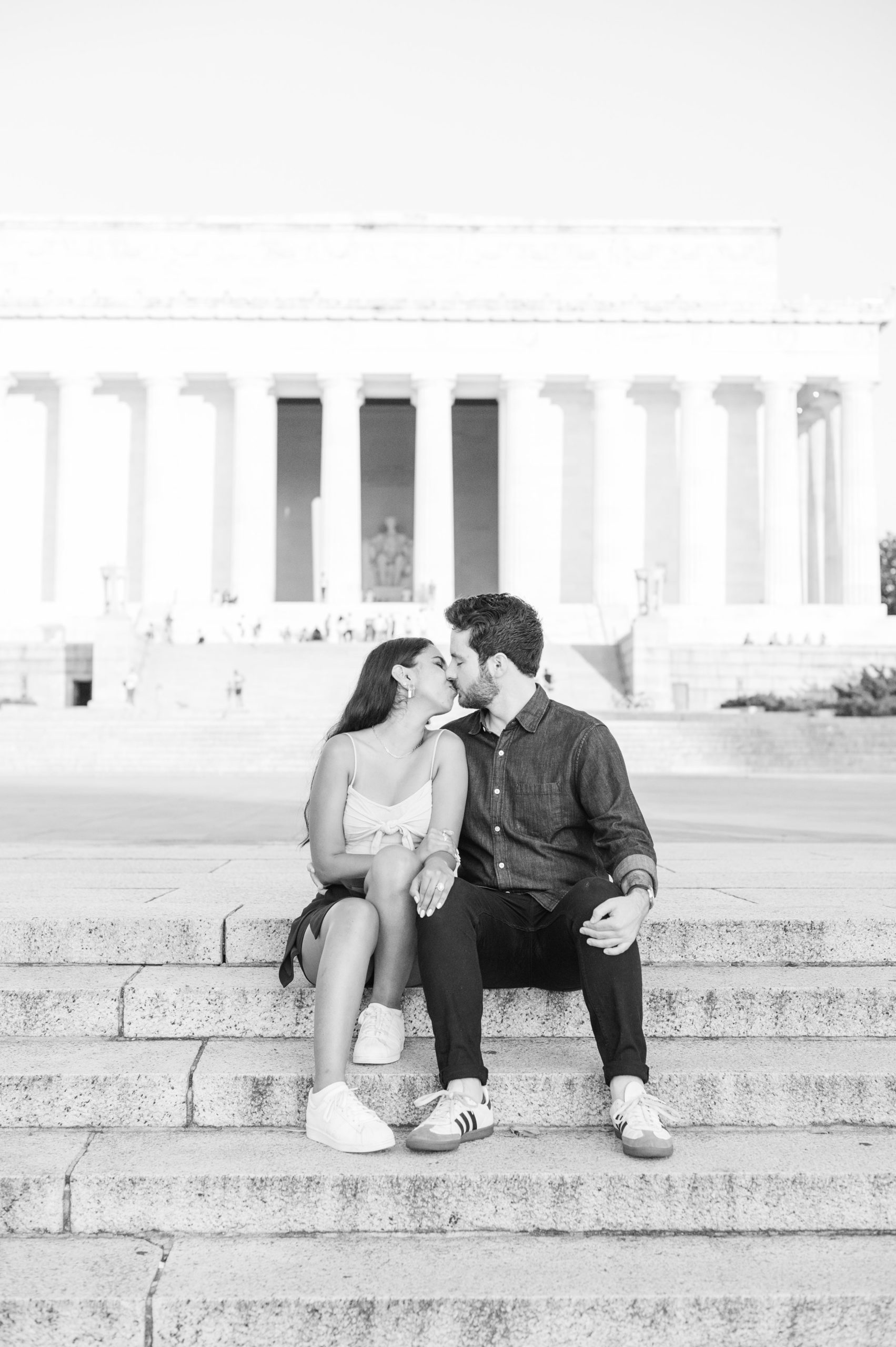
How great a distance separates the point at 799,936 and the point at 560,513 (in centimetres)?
5776

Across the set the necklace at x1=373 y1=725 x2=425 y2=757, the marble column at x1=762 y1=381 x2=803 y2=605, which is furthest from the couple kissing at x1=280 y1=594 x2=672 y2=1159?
the marble column at x1=762 y1=381 x2=803 y2=605

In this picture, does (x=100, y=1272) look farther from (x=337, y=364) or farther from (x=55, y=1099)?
(x=337, y=364)

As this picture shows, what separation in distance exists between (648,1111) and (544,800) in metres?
1.45

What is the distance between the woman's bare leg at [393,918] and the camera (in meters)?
5.49

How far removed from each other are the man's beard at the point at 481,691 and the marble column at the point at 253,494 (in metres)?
53.6

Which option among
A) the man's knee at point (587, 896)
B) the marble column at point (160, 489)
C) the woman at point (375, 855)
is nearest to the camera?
the woman at point (375, 855)

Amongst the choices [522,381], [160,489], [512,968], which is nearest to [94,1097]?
[512,968]

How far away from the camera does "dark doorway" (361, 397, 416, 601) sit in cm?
6862

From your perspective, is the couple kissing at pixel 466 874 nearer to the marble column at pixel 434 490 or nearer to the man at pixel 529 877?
the man at pixel 529 877

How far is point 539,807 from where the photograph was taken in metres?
5.92

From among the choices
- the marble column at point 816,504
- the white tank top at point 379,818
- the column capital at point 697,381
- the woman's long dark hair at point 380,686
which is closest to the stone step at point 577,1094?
the white tank top at point 379,818

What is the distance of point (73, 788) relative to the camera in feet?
74.6

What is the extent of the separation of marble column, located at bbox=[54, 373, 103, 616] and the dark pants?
56.2m

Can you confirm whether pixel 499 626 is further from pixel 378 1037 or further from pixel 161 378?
pixel 161 378
